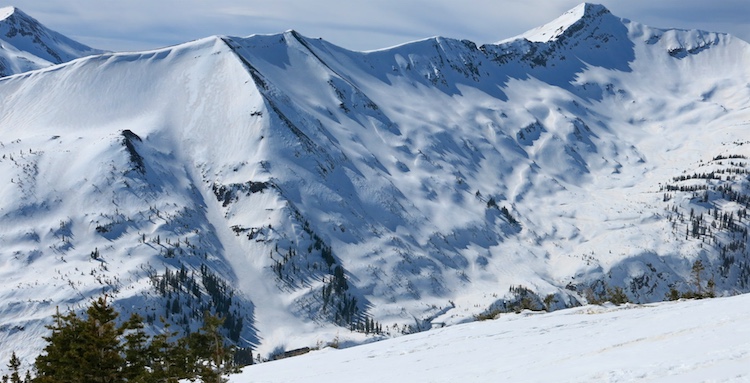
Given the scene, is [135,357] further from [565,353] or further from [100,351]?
[565,353]

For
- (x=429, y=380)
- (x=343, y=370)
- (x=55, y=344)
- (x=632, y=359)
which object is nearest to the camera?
(x=632, y=359)

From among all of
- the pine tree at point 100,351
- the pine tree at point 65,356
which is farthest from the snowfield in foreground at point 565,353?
the pine tree at point 65,356

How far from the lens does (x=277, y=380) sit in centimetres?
5522

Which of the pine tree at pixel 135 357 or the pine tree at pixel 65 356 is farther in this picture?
the pine tree at pixel 135 357

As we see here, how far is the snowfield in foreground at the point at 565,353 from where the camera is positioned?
31969 millimetres

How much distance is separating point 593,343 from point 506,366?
706cm

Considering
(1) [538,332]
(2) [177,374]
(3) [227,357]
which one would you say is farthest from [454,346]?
(2) [177,374]

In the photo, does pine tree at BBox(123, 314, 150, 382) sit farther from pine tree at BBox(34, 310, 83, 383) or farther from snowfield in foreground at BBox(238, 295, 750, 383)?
snowfield in foreground at BBox(238, 295, 750, 383)

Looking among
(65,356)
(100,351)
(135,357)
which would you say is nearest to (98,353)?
(100,351)

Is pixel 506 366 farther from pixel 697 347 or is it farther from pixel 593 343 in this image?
pixel 697 347

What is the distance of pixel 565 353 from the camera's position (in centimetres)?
4262

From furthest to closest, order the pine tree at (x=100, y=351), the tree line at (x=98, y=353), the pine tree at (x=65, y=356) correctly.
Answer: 1. the pine tree at (x=65, y=356)
2. the tree line at (x=98, y=353)
3. the pine tree at (x=100, y=351)

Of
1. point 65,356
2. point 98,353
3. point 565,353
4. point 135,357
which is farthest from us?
point 135,357

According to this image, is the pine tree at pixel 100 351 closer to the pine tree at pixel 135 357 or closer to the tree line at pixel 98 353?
the tree line at pixel 98 353
